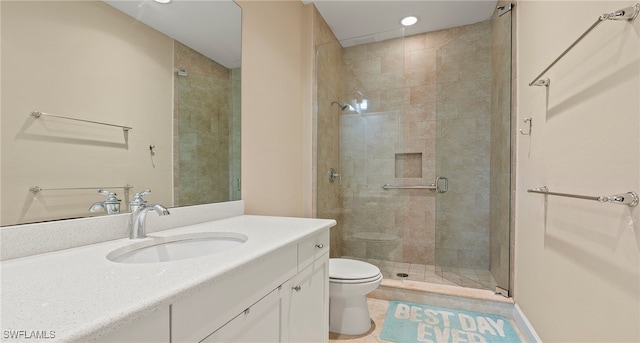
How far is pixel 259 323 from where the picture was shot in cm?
89

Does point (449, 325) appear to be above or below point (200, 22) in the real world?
below

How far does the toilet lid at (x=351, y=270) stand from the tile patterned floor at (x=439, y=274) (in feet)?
1.82

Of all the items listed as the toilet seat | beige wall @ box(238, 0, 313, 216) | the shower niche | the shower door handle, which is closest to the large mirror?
beige wall @ box(238, 0, 313, 216)

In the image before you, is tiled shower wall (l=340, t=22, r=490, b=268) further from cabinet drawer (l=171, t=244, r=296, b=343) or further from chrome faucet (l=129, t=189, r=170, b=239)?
chrome faucet (l=129, t=189, r=170, b=239)

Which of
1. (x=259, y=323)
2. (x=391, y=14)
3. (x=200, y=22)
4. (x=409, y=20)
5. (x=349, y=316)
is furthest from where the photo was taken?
(x=409, y=20)

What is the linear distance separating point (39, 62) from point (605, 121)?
1858 mm

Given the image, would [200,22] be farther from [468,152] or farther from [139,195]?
[468,152]

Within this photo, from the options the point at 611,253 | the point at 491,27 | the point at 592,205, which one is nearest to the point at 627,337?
the point at 611,253

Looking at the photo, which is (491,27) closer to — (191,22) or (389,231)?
(389,231)

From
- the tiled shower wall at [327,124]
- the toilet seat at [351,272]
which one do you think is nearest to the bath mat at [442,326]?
the toilet seat at [351,272]

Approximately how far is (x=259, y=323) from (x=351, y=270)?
1168mm

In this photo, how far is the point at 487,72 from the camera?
2.82 meters

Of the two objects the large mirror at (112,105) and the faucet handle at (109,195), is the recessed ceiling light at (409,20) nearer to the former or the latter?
the large mirror at (112,105)

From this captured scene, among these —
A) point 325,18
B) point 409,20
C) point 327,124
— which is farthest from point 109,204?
point 409,20
